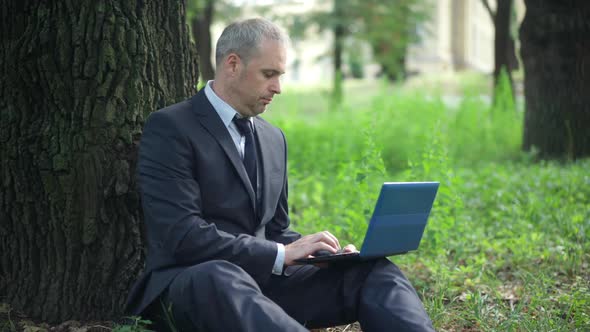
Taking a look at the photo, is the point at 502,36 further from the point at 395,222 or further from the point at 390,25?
the point at 395,222

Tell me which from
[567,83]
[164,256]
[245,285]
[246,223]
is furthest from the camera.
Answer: [567,83]

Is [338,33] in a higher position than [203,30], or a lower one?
lower

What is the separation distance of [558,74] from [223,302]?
26.2 feet

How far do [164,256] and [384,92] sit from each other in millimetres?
12029

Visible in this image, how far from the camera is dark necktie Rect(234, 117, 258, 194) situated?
379 cm

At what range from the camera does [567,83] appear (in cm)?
995

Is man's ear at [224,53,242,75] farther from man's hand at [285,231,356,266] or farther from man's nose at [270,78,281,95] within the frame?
man's hand at [285,231,356,266]

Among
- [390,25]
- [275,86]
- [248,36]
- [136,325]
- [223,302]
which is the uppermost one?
[248,36]

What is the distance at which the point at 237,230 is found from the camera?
3.68m

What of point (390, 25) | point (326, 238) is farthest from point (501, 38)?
point (326, 238)

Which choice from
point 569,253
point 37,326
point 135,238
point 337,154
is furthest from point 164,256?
point 337,154

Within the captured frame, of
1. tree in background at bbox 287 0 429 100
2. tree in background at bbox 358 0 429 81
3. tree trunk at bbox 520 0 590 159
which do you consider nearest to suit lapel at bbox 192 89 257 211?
tree trunk at bbox 520 0 590 159

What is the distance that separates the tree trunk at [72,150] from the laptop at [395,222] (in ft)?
3.87

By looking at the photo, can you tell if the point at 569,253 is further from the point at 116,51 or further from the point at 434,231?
the point at 116,51
